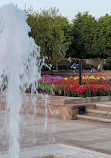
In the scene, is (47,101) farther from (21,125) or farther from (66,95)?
(21,125)

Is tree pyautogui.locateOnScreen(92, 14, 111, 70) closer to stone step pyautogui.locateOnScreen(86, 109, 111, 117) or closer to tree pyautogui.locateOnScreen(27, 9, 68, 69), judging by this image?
tree pyautogui.locateOnScreen(27, 9, 68, 69)

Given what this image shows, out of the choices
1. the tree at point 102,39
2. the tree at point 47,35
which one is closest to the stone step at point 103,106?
the tree at point 47,35

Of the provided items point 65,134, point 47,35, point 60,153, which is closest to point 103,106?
point 65,134

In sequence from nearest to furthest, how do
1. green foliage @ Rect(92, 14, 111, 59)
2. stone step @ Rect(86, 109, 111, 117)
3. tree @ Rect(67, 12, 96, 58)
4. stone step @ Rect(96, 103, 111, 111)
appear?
stone step @ Rect(86, 109, 111, 117) → stone step @ Rect(96, 103, 111, 111) → green foliage @ Rect(92, 14, 111, 59) → tree @ Rect(67, 12, 96, 58)

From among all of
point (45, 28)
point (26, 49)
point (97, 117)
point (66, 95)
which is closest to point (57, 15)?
point (45, 28)

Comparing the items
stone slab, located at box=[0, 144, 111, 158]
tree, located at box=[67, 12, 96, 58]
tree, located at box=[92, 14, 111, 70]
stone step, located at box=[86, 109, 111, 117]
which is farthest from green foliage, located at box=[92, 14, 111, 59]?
stone slab, located at box=[0, 144, 111, 158]

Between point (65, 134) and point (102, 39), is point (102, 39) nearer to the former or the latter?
point (102, 39)

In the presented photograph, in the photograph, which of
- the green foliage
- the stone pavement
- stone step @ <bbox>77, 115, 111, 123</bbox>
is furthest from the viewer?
the green foliage

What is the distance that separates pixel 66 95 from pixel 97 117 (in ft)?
10.0

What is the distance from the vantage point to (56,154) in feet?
23.1

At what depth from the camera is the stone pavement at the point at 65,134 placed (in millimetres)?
8523

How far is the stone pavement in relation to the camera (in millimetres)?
8523

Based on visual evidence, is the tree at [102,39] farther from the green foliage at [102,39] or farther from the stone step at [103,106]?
the stone step at [103,106]

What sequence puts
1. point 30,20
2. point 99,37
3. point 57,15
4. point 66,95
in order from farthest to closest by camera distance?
point 99,37, point 57,15, point 30,20, point 66,95
